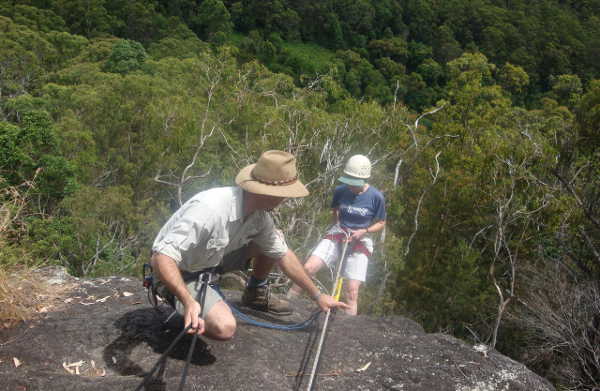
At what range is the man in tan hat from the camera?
2.89 metres

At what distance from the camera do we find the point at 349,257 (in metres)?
5.35

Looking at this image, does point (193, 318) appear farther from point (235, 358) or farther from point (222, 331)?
point (235, 358)

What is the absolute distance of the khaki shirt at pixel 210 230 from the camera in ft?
9.66

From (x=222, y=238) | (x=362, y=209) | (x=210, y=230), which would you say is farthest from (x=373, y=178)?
(x=210, y=230)

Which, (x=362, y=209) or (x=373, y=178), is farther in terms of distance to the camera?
(x=373, y=178)

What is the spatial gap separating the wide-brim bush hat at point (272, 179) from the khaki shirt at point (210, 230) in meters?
0.14

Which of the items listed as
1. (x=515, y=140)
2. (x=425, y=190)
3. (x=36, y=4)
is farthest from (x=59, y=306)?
(x=36, y=4)

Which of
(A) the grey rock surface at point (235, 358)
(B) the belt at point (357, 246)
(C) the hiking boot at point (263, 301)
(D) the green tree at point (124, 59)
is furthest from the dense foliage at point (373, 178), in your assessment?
(B) the belt at point (357, 246)

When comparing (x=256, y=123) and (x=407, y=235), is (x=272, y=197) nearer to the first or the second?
(x=407, y=235)

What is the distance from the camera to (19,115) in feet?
62.8

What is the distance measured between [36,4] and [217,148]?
111 feet

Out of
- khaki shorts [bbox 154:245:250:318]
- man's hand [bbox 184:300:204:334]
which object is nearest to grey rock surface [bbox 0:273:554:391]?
khaki shorts [bbox 154:245:250:318]

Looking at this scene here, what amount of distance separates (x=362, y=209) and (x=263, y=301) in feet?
5.41

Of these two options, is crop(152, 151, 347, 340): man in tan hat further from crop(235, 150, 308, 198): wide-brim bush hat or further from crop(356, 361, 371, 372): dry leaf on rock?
crop(356, 361, 371, 372): dry leaf on rock
